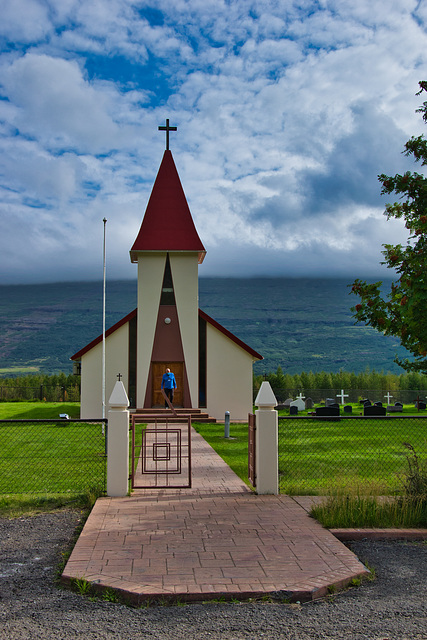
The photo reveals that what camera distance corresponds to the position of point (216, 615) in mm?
4941

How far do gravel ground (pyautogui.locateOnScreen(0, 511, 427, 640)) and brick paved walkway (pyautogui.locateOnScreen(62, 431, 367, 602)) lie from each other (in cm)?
21

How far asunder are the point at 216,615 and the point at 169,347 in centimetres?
2636

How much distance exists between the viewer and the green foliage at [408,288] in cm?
794

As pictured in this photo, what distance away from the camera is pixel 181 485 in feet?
34.2

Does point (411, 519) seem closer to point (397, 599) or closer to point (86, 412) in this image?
point (397, 599)

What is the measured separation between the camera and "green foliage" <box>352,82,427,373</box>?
313 inches

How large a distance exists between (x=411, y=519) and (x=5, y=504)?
243 inches

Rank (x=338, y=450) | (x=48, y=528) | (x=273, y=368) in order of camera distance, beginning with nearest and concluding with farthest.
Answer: (x=48, y=528) < (x=338, y=450) < (x=273, y=368)

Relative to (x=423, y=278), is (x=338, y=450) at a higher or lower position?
lower

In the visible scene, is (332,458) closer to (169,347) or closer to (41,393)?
(169,347)

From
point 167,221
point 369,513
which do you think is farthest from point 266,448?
point 167,221

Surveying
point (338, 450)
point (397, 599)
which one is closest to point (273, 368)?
point (338, 450)

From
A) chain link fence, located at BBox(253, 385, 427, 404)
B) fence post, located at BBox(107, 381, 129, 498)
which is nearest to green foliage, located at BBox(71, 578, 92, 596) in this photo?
fence post, located at BBox(107, 381, 129, 498)

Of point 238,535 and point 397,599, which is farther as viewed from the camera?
point 238,535
